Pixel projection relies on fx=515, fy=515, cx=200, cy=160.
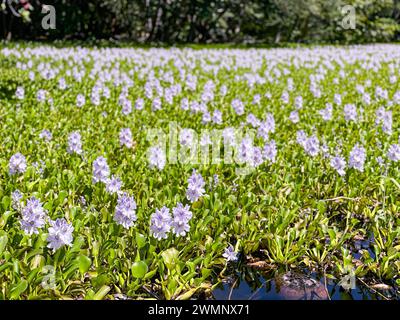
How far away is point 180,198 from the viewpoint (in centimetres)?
Answer: 423

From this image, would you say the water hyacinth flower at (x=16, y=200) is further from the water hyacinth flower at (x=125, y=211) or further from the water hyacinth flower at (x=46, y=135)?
the water hyacinth flower at (x=46, y=135)

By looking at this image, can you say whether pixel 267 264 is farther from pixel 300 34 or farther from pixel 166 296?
pixel 300 34

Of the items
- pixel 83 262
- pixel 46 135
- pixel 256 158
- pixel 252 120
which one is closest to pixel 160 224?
pixel 83 262

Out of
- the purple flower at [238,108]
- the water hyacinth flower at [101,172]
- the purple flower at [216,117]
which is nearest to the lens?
the water hyacinth flower at [101,172]

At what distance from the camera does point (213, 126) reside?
23.3ft

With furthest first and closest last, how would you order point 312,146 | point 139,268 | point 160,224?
point 312,146 < point 160,224 < point 139,268

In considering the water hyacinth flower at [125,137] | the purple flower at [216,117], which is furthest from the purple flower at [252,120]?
the water hyacinth flower at [125,137]

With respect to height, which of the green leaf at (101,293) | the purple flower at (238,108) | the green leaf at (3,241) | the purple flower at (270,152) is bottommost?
the purple flower at (238,108)

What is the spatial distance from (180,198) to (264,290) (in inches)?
45.3

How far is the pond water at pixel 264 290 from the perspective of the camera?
10.9 ft

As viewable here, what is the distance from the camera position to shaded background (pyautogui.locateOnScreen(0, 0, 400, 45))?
83.5ft

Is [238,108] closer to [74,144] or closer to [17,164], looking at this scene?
[74,144]

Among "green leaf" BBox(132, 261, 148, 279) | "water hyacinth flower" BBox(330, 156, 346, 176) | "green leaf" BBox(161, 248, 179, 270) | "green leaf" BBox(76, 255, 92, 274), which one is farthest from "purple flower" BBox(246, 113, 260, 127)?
"green leaf" BBox(76, 255, 92, 274)
